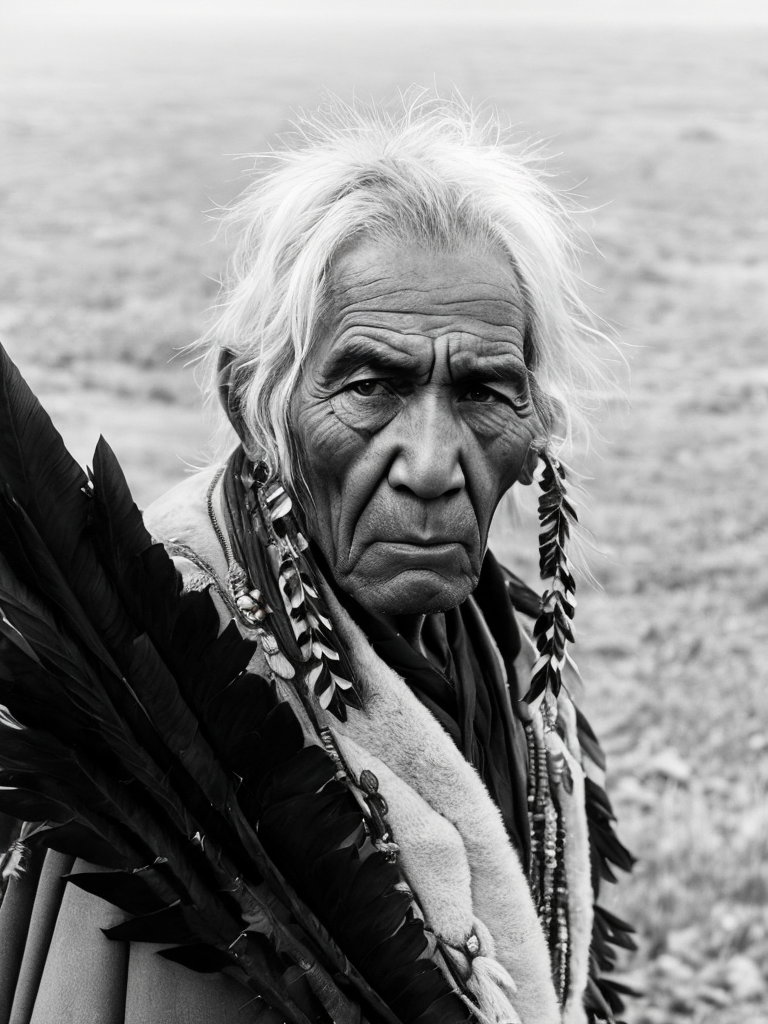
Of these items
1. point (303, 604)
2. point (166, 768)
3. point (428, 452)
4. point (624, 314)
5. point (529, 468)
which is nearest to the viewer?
point (166, 768)

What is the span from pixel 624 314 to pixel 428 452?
9461mm

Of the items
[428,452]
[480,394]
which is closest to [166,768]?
[428,452]

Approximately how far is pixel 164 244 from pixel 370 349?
10.1 metres

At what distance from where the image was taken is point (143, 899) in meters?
1.65

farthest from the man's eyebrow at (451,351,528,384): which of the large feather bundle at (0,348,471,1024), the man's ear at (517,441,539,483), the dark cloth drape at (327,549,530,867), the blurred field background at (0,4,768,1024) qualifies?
the blurred field background at (0,4,768,1024)

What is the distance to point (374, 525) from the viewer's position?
190 cm

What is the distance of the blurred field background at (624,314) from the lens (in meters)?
4.29

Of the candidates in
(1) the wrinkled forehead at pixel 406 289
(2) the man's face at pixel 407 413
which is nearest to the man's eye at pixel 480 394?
(2) the man's face at pixel 407 413

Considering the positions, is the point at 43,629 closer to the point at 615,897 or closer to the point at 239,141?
the point at 615,897

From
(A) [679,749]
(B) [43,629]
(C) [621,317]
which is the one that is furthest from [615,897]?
(C) [621,317]

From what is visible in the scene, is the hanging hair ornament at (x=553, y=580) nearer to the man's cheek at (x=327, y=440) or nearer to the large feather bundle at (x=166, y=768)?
the man's cheek at (x=327, y=440)

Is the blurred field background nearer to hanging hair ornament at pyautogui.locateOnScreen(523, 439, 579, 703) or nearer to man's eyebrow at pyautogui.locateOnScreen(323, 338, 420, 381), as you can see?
hanging hair ornament at pyautogui.locateOnScreen(523, 439, 579, 703)

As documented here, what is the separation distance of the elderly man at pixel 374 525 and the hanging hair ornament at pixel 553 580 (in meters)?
0.22

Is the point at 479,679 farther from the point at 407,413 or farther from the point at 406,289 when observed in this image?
the point at 406,289
